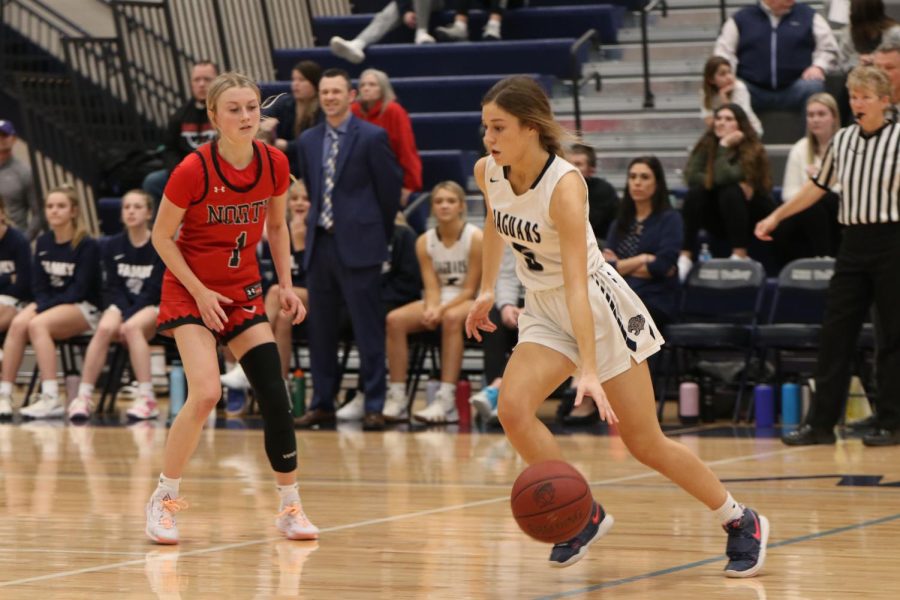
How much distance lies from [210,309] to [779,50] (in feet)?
23.7

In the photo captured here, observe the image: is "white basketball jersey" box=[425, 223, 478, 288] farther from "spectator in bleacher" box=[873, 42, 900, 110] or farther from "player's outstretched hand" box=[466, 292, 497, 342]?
"player's outstretched hand" box=[466, 292, 497, 342]

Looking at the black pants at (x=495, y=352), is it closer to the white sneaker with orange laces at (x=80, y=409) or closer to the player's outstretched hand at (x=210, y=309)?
the white sneaker with orange laces at (x=80, y=409)

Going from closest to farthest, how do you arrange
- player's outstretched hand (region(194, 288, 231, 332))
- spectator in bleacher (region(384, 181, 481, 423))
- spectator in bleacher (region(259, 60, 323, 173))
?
1. player's outstretched hand (region(194, 288, 231, 332))
2. spectator in bleacher (region(384, 181, 481, 423))
3. spectator in bleacher (region(259, 60, 323, 173))

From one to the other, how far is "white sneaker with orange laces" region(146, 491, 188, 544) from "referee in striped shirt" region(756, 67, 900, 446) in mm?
3694

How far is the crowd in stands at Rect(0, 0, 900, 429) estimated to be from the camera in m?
9.91

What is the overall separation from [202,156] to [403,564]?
63.0 inches

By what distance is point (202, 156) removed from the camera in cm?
550

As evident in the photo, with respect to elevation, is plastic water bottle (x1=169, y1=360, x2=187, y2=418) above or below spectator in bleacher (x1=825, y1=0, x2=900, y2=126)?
below

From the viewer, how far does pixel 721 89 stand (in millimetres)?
11055

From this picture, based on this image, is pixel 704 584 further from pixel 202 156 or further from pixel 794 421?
pixel 794 421

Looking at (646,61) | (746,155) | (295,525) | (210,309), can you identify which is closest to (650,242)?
(746,155)

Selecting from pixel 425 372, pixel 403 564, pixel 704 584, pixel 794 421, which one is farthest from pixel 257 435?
pixel 704 584

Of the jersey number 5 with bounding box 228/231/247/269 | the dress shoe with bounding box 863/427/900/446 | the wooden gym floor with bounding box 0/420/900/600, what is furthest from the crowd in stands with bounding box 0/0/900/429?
the jersey number 5 with bounding box 228/231/247/269

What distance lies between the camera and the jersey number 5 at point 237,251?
5592 millimetres
